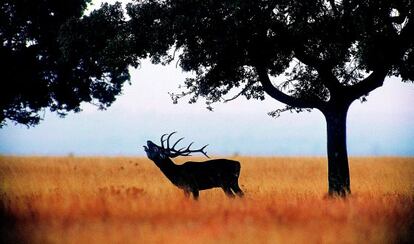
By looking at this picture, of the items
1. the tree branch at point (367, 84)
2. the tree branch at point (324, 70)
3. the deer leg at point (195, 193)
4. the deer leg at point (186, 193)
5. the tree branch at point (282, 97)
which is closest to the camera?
the deer leg at point (186, 193)

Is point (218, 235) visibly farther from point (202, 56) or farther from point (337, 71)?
point (337, 71)

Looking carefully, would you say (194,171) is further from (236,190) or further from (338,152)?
(338,152)

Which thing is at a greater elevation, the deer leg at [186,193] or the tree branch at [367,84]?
the tree branch at [367,84]

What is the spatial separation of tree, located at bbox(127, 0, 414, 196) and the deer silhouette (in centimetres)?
265

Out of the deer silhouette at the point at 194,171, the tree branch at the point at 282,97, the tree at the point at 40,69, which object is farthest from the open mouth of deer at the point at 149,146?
the tree at the point at 40,69

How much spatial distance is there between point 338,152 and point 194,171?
4586 mm

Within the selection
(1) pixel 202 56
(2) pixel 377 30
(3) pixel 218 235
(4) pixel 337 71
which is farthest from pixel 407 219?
(4) pixel 337 71

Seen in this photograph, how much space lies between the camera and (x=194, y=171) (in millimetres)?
15000

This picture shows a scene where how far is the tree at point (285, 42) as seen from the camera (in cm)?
1473

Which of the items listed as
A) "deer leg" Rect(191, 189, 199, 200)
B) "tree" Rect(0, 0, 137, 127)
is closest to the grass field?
"deer leg" Rect(191, 189, 199, 200)

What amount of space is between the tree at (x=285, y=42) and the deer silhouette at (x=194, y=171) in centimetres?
265

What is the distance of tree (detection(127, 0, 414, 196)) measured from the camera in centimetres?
1473

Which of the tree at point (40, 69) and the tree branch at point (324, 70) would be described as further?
the tree at point (40, 69)

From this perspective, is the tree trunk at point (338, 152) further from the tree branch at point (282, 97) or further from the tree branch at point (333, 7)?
the tree branch at point (333, 7)
